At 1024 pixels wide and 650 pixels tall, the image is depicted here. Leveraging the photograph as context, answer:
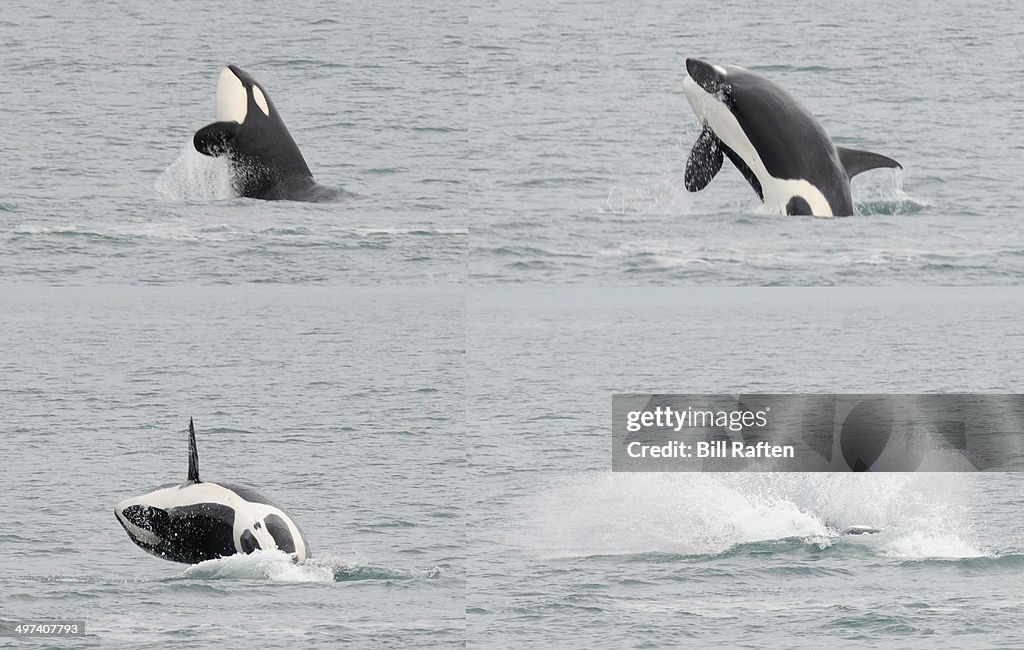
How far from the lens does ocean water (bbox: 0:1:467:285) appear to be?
19.6m

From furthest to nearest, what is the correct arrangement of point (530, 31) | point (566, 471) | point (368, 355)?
point (368, 355)
point (530, 31)
point (566, 471)

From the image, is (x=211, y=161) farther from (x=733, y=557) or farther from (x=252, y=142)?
(x=733, y=557)

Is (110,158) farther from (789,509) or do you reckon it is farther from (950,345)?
(950,345)

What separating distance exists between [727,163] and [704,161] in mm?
543

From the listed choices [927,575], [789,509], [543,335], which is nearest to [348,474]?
[789,509]

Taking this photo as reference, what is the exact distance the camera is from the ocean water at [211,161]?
19.6 metres

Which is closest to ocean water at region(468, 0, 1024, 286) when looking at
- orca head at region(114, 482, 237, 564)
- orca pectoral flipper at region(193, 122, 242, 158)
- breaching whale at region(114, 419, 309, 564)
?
orca pectoral flipper at region(193, 122, 242, 158)

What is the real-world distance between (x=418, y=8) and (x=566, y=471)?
38.2ft

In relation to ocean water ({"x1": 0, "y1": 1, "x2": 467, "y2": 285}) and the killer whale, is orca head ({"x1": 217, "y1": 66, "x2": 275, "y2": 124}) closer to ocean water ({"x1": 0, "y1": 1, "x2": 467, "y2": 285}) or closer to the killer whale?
ocean water ({"x1": 0, "y1": 1, "x2": 467, "y2": 285})

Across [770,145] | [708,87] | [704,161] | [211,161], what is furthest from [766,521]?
[211,161]

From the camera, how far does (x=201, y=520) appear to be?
17125mm

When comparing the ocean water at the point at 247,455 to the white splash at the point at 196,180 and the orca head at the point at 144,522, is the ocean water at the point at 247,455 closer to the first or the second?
the orca head at the point at 144,522

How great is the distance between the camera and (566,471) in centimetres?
Answer: 2420

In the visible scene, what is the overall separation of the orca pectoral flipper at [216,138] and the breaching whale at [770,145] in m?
5.25
